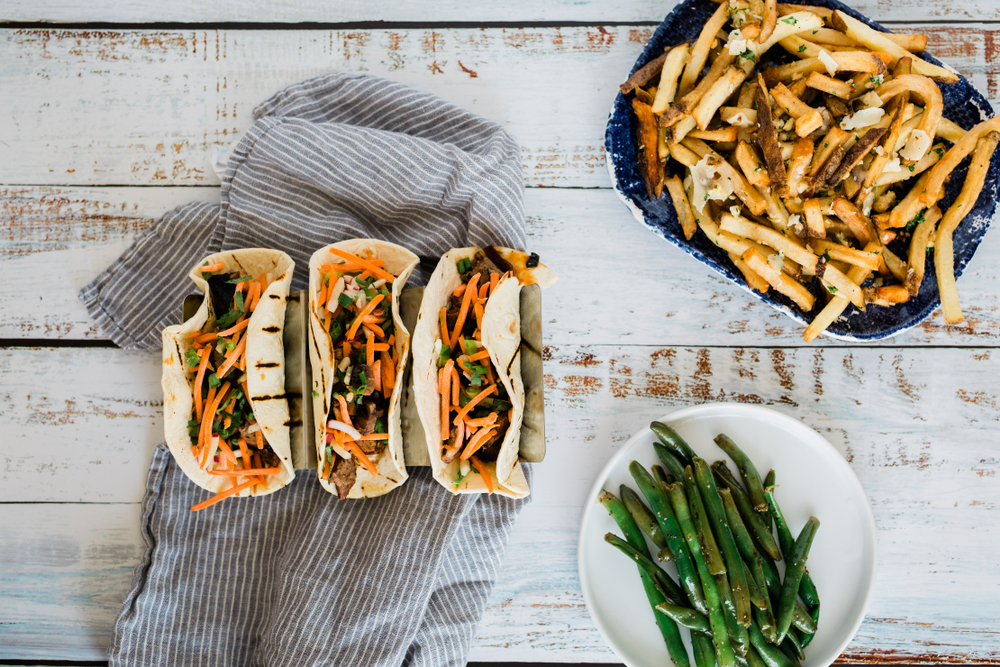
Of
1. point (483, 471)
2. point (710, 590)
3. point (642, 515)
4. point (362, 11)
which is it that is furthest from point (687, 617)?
point (362, 11)

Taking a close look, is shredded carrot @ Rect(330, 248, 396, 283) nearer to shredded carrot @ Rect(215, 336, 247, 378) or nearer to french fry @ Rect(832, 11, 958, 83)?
shredded carrot @ Rect(215, 336, 247, 378)

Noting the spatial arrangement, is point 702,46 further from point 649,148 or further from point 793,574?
point 793,574

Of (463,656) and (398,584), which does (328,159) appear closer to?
(398,584)

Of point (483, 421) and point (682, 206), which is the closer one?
point (483, 421)

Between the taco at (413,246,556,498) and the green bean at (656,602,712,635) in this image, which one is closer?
the taco at (413,246,556,498)

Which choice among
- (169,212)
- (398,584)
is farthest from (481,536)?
(169,212)

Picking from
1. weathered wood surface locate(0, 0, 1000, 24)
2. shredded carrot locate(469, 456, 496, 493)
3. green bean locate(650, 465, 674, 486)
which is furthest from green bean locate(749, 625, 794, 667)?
weathered wood surface locate(0, 0, 1000, 24)
